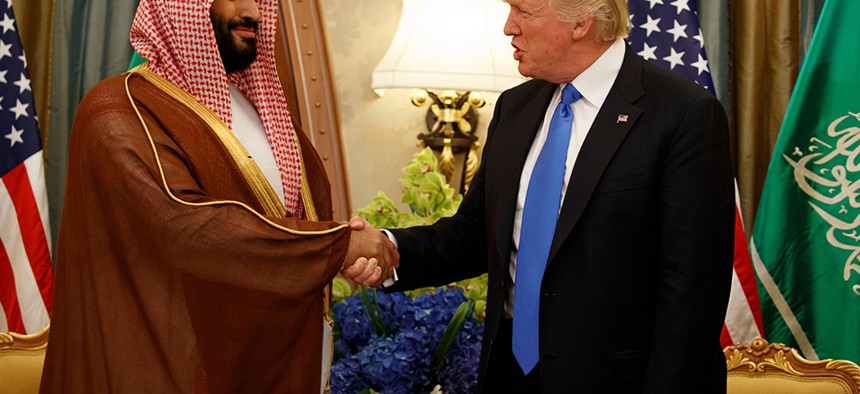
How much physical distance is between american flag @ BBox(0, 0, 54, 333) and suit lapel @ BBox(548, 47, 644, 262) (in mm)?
2091

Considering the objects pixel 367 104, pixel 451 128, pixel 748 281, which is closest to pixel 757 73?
pixel 748 281

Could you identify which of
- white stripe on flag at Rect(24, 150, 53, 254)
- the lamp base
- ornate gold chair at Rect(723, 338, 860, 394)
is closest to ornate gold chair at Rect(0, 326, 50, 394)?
white stripe on flag at Rect(24, 150, 53, 254)

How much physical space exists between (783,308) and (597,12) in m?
1.57

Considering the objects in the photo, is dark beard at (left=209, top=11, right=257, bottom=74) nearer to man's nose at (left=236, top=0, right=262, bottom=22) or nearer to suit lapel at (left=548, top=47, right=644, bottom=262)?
man's nose at (left=236, top=0, right=262, bottom=22)

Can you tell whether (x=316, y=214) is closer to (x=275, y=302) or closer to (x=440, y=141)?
(x=275, y=302)

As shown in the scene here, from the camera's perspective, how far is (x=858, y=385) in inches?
106

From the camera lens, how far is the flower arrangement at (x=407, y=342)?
2.40 meters

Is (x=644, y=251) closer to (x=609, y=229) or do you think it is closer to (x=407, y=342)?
(x=609, y=229)

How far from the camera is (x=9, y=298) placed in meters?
3.20

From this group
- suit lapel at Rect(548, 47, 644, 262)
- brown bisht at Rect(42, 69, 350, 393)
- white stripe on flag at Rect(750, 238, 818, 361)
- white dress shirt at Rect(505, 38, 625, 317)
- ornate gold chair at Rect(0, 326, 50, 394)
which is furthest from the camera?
white stripe on flag at Rect(750, 238, 818, 361)

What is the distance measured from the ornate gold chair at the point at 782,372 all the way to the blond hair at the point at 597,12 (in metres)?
1.19

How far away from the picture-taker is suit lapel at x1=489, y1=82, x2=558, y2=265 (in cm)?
216

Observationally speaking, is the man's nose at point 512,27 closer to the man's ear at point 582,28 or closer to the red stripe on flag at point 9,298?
the man's ear at point 582,28

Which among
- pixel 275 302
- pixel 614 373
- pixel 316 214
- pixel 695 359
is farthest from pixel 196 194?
pixel 695 359
